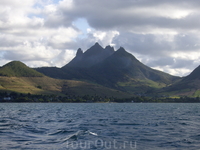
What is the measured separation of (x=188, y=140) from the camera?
51.8 metres

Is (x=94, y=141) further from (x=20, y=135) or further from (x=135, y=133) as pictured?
(x=20, y=135)

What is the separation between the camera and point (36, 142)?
49.3m

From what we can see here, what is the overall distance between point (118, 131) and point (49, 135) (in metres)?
15.1

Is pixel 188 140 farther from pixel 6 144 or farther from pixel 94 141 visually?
pixel 6 144

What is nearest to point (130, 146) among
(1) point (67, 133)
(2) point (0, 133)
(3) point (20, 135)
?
(1) point (67, 133)

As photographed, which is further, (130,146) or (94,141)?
(94,141)

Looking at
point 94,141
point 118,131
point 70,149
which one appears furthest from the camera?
point 118,131

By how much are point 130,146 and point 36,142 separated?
16240 mm

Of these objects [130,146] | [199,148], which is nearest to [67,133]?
[130,146]

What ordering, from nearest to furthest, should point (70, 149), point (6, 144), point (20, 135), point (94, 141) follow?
point (70, 149) < point (6, 144) < point (94, 141) < point (20, 135)

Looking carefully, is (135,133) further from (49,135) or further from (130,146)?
(49,135)

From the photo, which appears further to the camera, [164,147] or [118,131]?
[118,131]

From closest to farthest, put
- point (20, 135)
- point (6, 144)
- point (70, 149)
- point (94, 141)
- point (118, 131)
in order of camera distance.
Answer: point (70, 149) → point (6, 144) → point (94, 141) → point (20, 135) → point (118, 131)

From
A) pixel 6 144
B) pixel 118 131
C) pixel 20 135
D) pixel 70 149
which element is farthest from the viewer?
pixel 118 131
